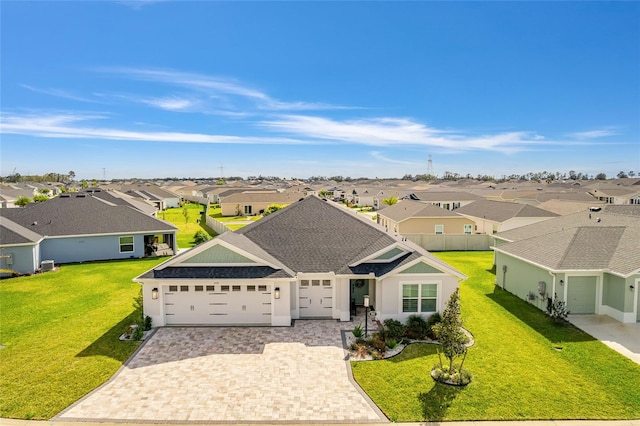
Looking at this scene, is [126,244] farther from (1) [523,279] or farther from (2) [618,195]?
(2) [618,195]

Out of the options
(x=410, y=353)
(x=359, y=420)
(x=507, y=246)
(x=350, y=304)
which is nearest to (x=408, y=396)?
(x=359, y=420)

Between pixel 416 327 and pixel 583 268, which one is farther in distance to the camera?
pixel 583 268

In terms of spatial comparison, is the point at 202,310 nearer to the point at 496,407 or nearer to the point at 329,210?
the point at 329,210

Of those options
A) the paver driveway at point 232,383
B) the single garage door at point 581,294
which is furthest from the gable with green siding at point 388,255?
the single garage door at point 581,294

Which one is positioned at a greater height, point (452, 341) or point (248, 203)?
point (248, 203)

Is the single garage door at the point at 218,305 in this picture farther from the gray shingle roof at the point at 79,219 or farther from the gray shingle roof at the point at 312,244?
the gray shingle roof at the point at 79,219

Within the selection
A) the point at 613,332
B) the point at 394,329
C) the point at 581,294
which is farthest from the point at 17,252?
the point at 613,332
